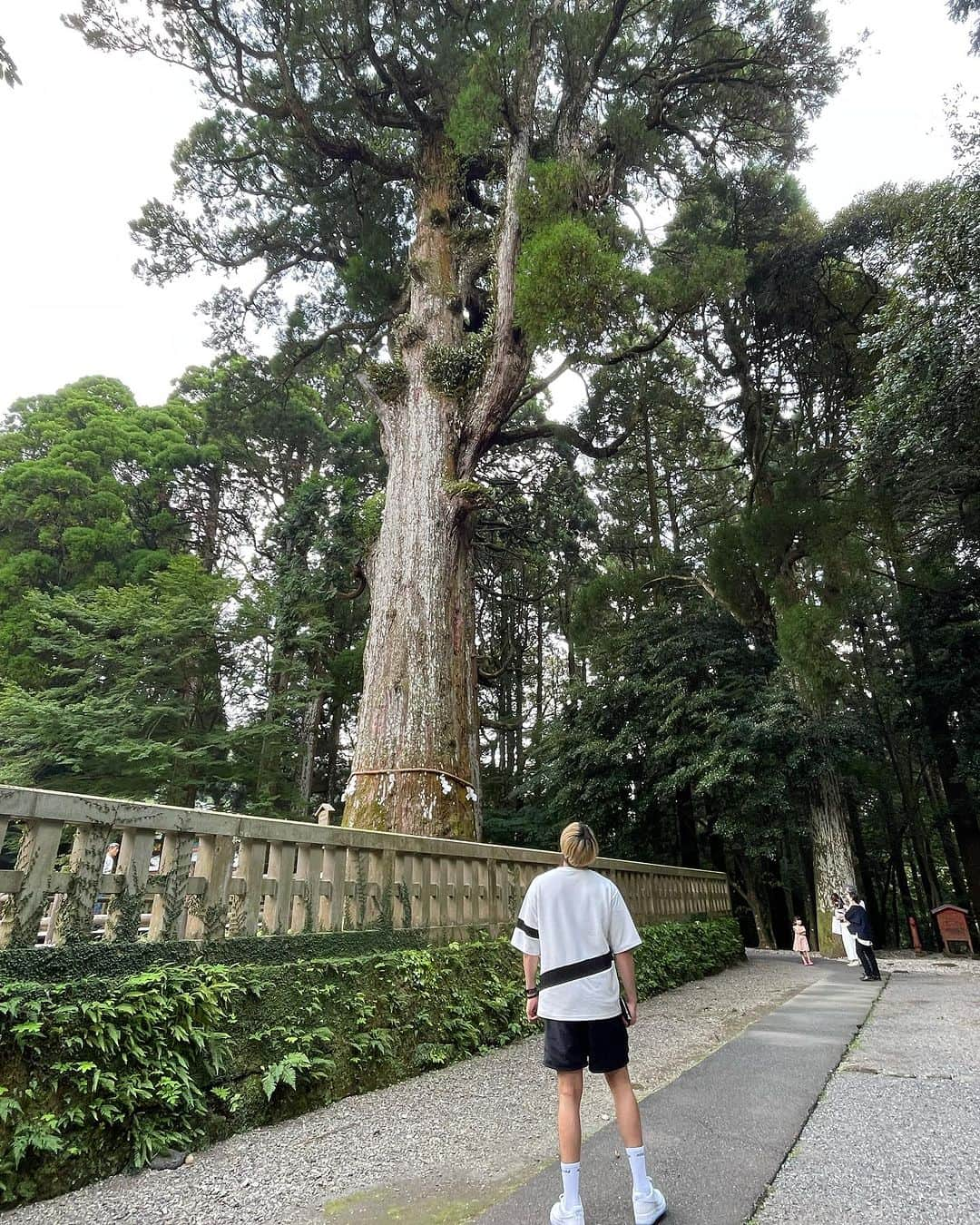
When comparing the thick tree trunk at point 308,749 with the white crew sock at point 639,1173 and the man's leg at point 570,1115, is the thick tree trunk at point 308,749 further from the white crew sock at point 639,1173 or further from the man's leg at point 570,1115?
the white crew sock at point 639,1173

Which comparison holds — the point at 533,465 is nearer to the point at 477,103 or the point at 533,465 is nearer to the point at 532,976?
the point at 477,103

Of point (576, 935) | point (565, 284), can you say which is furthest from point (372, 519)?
point (576, 935)

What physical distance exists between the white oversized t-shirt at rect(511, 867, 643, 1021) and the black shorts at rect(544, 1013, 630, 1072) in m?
0.04

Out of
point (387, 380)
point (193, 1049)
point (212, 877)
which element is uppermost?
point (387, 380)

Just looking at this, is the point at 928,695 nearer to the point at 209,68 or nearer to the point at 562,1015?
the point at 562,1015

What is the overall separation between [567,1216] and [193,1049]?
1624 mm

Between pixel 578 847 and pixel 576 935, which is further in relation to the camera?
pixel 578 847

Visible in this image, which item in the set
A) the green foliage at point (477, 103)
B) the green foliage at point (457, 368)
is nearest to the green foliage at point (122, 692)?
the green foliage at point (457, 368)

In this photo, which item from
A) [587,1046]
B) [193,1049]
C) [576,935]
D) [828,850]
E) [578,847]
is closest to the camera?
[587,1046]

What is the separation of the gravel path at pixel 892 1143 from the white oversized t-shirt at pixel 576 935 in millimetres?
731

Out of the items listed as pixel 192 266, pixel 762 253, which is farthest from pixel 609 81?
pixel 192 266

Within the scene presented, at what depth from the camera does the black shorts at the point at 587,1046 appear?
83.3 inches

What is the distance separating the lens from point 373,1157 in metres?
2.56

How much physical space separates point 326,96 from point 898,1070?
1332 cm
